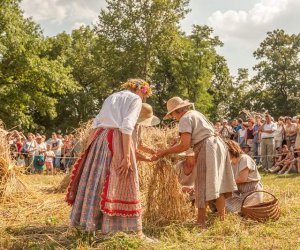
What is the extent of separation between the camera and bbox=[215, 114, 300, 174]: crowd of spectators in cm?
1188

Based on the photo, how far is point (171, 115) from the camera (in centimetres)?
557

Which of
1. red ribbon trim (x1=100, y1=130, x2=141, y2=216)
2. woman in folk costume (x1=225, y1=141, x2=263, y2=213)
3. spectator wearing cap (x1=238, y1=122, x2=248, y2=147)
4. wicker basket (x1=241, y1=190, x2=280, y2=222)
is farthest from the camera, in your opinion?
spectator wearing cap (x1=238, y1=122, x2=248, y2=147)

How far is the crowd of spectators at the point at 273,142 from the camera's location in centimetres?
1188

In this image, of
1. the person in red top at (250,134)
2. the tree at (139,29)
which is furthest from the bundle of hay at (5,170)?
the tree at (139,29)

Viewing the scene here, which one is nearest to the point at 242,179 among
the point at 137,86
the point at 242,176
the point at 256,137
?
the point at 242,176

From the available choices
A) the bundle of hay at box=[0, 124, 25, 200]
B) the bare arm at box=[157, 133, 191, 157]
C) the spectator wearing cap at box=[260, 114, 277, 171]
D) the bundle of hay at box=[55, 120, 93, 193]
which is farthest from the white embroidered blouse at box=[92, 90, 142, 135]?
the spectator wearing cap at box=[260, 114, 277, 171]

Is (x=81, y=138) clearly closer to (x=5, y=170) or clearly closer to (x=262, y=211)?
(x=5, y=170)

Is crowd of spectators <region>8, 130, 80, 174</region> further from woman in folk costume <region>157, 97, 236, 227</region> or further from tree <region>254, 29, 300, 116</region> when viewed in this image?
tree <region>254, 29, 300, 116</region>

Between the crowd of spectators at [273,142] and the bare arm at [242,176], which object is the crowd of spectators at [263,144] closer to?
the crowd of spectators at [273,142]

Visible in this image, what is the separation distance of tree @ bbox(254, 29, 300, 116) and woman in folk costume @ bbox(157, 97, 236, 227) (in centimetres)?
3480

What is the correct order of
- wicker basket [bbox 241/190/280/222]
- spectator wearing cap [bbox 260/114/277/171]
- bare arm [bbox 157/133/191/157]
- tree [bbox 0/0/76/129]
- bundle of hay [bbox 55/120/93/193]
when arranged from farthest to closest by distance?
1. tree [bbox 0/0/76/129]
2. spectator wearing cap [bbox 260/114/277/171]
3. bundle of hay [bbox 55/120/93/193]
4. wicker basket [bbox 241/190/280/222]
5. bare arm [bbox 157/133/191/157]

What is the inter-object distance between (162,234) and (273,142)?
805 centimetres

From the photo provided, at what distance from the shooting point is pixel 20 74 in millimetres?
24609

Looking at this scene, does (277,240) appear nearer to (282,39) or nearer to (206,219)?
(206,219)
